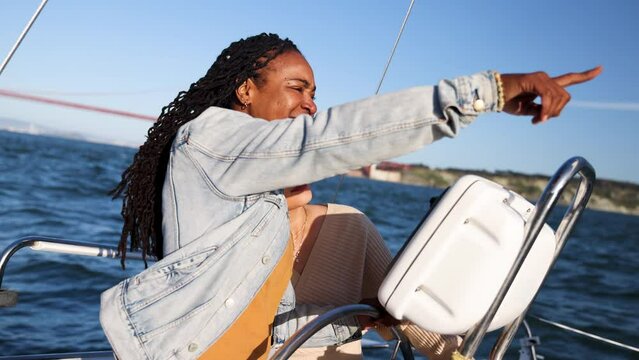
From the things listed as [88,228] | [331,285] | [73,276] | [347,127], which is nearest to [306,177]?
[347,127]

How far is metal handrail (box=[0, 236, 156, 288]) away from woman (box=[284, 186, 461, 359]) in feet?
1.85

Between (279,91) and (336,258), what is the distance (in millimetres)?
533

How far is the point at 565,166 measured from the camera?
3.55ft

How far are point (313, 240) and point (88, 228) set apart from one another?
6876mm

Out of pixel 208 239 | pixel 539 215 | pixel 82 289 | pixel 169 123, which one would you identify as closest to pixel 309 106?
pixel 169 123

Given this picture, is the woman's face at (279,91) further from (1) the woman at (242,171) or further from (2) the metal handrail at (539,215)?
(2) the metal handrail at (539,215)

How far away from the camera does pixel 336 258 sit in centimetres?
170

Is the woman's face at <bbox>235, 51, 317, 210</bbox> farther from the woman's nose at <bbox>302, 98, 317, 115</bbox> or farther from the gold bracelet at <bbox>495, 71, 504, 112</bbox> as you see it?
the gold bracelet at <bbox>495, 71, 504, 112</bbox>

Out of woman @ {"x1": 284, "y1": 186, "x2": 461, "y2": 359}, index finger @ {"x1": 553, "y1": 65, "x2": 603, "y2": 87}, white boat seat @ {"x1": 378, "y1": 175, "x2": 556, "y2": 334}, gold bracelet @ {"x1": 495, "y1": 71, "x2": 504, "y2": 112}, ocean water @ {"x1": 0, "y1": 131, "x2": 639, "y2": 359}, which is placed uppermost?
index finger @ {"x1": 553, "y1": 65, "x2": 603, "y2": 87}

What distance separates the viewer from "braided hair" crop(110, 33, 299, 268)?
4.40 feet

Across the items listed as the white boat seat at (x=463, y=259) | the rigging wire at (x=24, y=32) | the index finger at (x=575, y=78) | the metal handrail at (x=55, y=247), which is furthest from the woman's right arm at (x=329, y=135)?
the metal handrail at (x=55, y=247)

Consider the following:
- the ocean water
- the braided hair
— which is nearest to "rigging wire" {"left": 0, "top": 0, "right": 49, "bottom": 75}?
the braided hair

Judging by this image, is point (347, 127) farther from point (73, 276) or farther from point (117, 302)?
point (73, 276)

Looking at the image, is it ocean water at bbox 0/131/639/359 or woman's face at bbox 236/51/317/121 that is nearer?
woman's face at bbox 236/51/317/121
